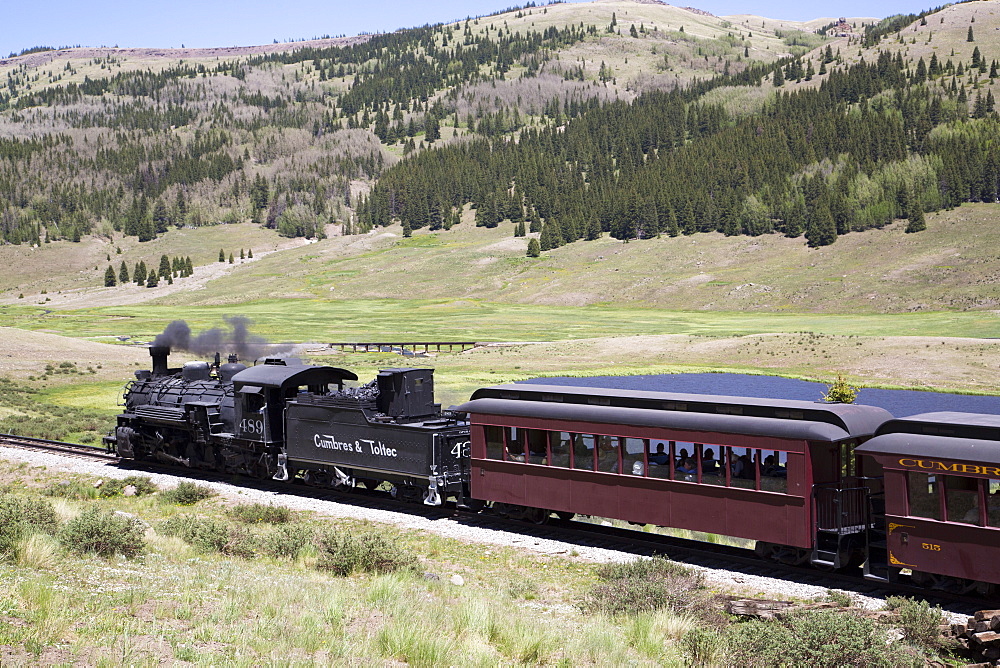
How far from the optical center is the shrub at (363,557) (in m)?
18.3

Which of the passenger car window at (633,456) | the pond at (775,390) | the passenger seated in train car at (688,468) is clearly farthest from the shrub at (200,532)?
the pond at (775,390)

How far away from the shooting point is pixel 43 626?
1097 cm

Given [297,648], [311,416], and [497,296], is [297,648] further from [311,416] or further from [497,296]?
[497,296]

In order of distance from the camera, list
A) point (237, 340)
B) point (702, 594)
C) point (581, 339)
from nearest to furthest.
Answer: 1. point (702, 594)
2. point (237, 340)
3. point (581, 339)

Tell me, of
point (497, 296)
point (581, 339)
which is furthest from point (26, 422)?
point (497, 296)

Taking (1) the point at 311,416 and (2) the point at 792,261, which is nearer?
(1) the point at 311,416

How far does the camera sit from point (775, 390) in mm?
61188

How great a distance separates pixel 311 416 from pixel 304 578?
11.2 m

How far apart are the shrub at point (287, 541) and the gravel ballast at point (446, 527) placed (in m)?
3.64

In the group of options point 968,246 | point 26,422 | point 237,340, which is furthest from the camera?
point 968,246

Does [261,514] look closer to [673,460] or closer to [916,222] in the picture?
[673,460]

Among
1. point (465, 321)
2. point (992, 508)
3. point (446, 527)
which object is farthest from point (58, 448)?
point (465, 321)

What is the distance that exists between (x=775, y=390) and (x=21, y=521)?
50.9 metres

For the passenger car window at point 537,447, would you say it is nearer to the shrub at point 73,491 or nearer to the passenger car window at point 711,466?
the passenger car window at point 711,466
